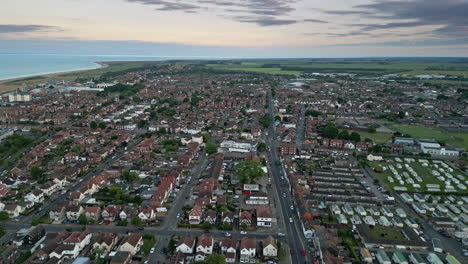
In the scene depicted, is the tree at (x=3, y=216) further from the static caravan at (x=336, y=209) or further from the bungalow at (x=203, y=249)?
the static caravan at (x=336, y=209)

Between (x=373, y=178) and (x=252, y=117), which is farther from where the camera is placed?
(x=252, y=117)

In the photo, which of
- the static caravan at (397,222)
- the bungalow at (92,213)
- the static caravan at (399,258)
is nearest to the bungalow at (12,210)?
the bungalow at (92,213)

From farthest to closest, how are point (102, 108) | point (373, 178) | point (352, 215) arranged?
point (102, 108), point (373, 178), point (352, 215)

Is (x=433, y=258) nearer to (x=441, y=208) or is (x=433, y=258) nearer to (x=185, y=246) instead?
(x=441, y=208)

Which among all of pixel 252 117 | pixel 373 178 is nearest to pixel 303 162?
pixel 373 178

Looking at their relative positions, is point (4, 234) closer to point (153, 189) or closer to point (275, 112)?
point (153, 189)

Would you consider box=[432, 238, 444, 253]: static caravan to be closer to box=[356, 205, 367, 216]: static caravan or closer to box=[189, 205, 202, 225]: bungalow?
box=[356, 205, 367, 216]: static caravan
